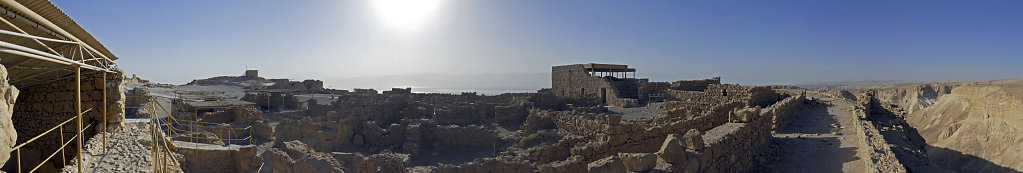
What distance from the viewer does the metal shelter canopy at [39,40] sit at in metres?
3.51

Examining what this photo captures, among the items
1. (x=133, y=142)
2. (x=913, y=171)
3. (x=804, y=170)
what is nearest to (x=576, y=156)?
(x=804, y=170)

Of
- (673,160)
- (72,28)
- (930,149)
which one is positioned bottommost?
(930,149)

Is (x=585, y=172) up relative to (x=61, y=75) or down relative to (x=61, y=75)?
down

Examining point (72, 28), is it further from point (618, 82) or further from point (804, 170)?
point (618, 82)

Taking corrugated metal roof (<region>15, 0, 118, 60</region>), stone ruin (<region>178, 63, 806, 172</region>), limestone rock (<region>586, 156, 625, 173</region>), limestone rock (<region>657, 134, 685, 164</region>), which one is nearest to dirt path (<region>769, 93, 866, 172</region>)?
stone ruin (<region>178, 63, 806, 172</region>)

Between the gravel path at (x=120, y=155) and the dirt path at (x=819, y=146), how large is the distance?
10.1 metres

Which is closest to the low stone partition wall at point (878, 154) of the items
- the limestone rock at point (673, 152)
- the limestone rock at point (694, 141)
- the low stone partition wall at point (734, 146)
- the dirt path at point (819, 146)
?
the dirt path at point (819, 146)

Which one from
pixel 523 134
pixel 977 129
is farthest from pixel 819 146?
pixel 977 129

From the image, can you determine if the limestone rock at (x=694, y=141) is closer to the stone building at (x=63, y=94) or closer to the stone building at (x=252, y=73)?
the stone building at (x=63, y=94)

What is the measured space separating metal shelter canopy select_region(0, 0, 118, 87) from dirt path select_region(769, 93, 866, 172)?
407 inches

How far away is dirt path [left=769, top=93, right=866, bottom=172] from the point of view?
843 cm

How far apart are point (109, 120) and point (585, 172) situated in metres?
9.01

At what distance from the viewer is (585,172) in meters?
11.2

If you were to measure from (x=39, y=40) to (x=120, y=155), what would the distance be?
80.4 inches
